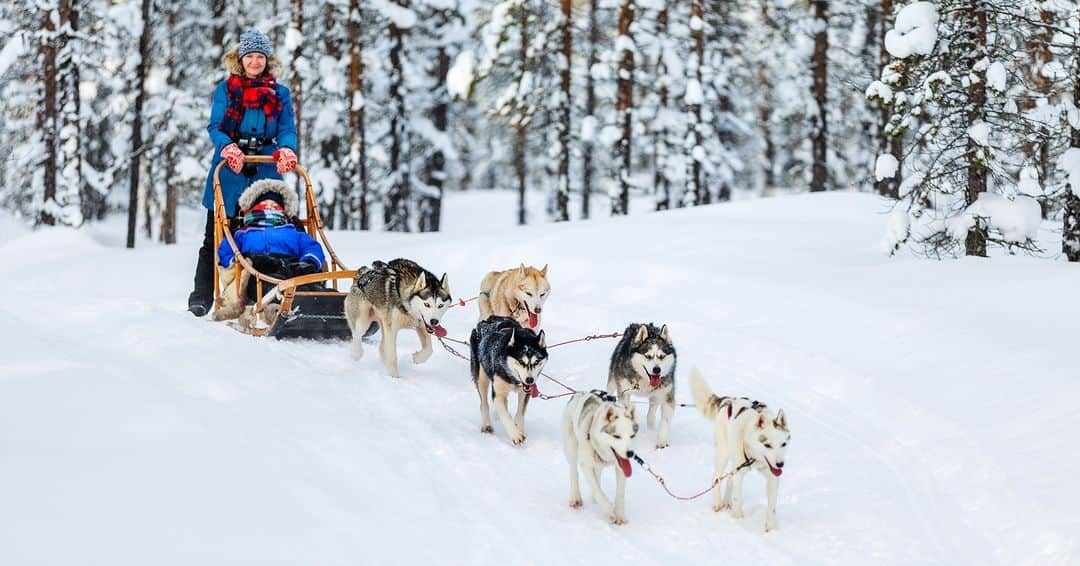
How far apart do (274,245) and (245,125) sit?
1.46m

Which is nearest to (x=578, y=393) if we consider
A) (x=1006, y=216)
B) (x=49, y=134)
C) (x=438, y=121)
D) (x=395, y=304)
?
(x=395, y=304)

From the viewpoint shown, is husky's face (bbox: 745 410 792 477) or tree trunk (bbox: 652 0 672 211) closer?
husky's face (bbox: 745 410 792 477)

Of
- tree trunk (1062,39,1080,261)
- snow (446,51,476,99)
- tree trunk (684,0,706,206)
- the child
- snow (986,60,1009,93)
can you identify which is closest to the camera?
the child

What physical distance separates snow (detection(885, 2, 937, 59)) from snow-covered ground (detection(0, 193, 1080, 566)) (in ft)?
7.64

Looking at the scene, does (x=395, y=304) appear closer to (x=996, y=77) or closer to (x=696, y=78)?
(x=996, y=77)

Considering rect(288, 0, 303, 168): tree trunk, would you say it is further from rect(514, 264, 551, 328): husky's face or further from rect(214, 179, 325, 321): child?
rect(514, 264, 551, 328): husky's face

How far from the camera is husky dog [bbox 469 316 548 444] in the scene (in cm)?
563

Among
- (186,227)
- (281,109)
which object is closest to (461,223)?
(186,227)

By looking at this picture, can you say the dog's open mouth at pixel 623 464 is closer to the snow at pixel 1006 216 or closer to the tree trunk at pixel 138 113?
the snow at pixel 1006 216

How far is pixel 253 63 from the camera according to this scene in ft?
28.1

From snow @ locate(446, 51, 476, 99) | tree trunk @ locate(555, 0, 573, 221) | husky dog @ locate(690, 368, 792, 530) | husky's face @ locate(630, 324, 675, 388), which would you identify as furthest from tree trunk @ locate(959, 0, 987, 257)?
snow @ locate(446, 51, 476, 99)

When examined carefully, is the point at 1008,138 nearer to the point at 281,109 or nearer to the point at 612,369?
the point at 612,369

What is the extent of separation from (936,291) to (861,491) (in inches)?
165

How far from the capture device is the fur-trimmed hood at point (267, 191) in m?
8.37
